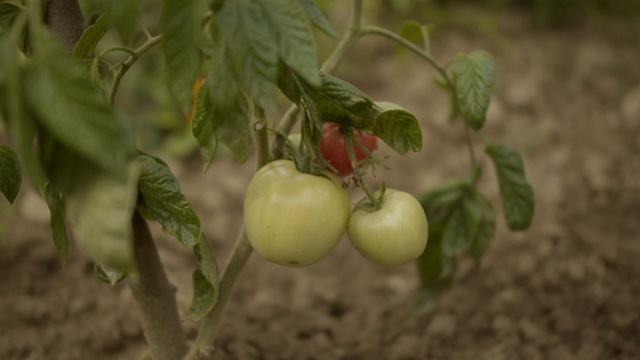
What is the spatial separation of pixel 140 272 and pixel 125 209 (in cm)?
43

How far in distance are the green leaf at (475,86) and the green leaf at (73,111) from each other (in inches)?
21.0

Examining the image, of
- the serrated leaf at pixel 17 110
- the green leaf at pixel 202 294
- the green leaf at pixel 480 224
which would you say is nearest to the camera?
the serrated leaf at pixel 17 110

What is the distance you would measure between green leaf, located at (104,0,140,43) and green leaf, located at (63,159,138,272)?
0.11 m

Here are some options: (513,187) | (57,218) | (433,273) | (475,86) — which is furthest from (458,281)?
(57,218)

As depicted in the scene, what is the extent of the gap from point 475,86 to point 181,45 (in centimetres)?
48

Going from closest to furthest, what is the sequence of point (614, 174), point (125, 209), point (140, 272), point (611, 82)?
point (125, 209), point (140, 272), point (614, 174), point (611, 82)

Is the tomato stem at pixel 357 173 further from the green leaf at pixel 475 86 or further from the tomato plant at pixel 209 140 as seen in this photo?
the green leaf at pixel 475 86

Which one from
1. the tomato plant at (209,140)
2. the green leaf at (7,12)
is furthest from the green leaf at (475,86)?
the green leaf at (7,12)

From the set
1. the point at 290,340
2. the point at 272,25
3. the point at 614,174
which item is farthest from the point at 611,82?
the point at 272,25

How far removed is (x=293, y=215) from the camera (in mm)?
747

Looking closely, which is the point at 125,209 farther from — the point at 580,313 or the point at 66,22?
the point at 580,313

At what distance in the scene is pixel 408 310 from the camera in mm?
1385

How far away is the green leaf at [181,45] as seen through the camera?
59cm

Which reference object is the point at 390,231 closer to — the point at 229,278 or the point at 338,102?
the point at 338,102
